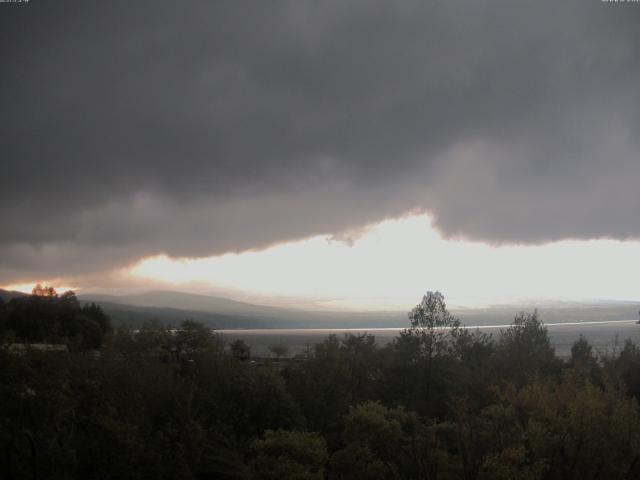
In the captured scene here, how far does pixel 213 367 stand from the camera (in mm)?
35344

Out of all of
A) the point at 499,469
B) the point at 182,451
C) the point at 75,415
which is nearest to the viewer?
the point at 499,469

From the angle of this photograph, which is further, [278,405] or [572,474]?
[278,405]

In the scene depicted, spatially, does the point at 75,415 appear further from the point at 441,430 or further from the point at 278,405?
the point at 441,430

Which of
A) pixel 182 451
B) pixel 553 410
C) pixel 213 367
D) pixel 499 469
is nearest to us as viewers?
pixel 499 469

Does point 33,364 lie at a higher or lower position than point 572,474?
higher

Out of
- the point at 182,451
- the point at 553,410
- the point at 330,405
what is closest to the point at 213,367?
the point at 330,405

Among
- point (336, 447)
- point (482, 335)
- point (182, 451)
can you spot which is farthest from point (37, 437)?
point (482, 335)

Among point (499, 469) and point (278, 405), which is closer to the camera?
point (499, 469)

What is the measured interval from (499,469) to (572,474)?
13.1 ft

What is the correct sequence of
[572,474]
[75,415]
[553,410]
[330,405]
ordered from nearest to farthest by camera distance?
[572,474] < [553,410] < [75,415] < [330,405]

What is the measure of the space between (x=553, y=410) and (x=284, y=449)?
36.0 ft

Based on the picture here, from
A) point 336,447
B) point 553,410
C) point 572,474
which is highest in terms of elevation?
point 553,410

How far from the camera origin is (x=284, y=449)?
1991 centimetres

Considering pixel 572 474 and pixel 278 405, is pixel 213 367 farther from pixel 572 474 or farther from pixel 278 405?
pixel 572 474
